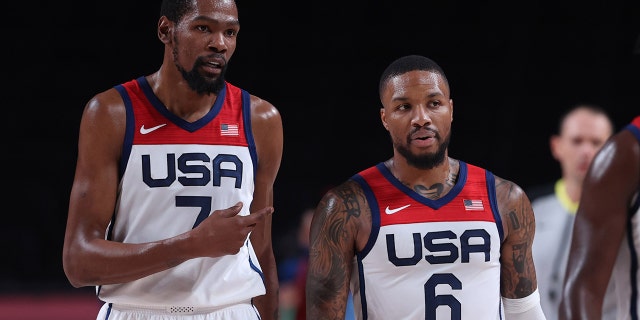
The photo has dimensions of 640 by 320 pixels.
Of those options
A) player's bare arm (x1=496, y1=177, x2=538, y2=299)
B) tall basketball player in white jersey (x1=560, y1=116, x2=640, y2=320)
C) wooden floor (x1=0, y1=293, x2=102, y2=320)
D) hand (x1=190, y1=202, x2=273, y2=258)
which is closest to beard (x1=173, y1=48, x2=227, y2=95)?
hand (x1=190, y1=202, x2=273, y2=258)

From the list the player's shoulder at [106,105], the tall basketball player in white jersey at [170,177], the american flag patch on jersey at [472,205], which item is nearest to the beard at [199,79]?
the tall basketball player in white jersey at [170,177]

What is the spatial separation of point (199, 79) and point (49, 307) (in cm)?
500

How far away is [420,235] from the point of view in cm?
304

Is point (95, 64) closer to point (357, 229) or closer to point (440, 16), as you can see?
point (440, 16)

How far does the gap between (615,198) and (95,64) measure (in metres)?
8.51

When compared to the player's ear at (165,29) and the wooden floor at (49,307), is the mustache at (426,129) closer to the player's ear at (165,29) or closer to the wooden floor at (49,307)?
the player's ear at (165,29)

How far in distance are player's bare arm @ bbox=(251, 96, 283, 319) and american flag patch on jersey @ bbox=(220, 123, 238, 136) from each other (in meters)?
0.07

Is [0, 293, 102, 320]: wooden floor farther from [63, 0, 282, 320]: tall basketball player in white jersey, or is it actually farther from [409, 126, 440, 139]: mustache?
[409, 126, 440, 139]: mustache

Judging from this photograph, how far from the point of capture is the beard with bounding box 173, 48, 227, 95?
3018mm

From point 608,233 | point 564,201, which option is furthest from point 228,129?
point 564,201

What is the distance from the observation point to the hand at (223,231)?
2.71m

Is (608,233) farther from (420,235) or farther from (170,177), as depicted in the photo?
(170,177)

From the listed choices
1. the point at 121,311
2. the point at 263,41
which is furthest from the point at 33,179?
the point at 121,311

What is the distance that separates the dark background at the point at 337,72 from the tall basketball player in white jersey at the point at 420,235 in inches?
242
